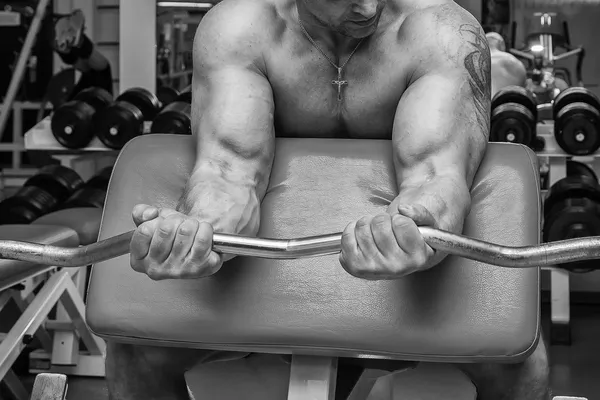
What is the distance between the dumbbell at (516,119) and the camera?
143 inches

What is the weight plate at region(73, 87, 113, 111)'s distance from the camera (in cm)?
419

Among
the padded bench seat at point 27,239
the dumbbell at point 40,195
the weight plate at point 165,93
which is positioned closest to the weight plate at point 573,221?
the padded bench seat at point 27,239

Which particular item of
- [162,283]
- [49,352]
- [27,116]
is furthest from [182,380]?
[27,116]

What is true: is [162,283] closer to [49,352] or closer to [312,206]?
[312,206]

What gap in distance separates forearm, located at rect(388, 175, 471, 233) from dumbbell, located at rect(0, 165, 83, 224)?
257 centimetres

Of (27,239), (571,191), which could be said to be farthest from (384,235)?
(571,191)

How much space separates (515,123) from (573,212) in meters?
0.48

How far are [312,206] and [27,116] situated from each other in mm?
5844

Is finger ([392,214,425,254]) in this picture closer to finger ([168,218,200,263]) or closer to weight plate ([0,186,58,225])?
finger ([168,218,200,263])

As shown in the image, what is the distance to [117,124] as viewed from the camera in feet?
12.7

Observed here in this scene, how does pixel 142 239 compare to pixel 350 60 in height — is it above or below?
below

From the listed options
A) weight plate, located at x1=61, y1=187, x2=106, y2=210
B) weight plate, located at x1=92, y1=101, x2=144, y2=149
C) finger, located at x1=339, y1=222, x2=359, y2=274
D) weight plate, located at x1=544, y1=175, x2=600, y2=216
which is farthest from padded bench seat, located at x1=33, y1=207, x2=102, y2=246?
finger, located at x1=339, y1=222, x2=359, y2=274

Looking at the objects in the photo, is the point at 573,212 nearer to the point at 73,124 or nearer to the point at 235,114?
the point at 73,124

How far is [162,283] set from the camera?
1.21 metres
